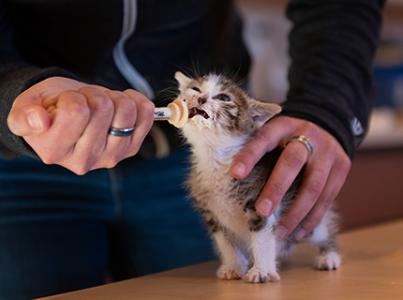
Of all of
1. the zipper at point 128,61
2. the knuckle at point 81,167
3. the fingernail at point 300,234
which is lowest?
the fingernail at point 300,234

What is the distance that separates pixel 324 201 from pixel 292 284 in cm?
14

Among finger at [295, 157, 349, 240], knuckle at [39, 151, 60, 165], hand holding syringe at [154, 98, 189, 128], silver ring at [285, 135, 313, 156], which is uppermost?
hand holding syringe at [154, 98, 189, 128]

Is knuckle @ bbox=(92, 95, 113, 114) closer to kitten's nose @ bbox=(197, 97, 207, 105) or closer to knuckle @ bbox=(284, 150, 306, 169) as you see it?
kitten's nose @ bbox=(197, 97, 207, 105)

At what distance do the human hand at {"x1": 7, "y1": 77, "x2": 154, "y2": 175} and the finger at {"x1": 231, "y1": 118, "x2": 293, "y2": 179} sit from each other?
135mm

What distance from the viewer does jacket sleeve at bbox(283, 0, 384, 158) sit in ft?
2.81

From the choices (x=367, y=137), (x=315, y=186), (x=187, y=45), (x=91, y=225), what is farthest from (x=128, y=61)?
(x=367, y=137)

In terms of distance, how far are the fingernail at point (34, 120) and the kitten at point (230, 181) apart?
0.65 feet

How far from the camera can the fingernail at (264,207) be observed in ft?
2.38

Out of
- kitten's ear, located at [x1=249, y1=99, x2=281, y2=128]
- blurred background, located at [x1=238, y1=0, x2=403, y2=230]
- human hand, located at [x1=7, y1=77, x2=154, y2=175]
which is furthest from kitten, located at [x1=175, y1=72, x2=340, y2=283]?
blurred background, located at [x1=238, y1=0, x2=403, y2=230]

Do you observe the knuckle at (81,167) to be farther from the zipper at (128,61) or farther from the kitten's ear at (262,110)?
the zipper at (128,61)

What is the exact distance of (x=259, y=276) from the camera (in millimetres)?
729

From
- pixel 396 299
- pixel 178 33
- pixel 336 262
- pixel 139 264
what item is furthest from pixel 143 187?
pixel 396 299

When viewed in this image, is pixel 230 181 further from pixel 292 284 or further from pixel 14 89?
pixel 14 89

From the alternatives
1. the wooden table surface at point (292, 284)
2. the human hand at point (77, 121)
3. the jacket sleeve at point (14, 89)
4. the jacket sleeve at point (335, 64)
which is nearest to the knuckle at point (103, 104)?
the human hand at point (77, 121)
